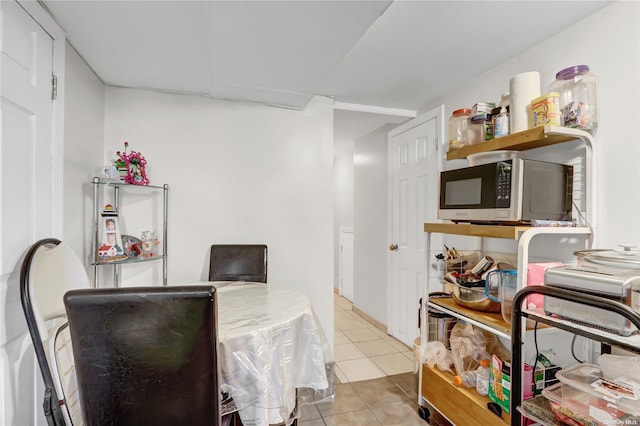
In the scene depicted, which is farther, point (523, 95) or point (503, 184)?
point (523, 95)

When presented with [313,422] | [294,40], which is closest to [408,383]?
[313,422]

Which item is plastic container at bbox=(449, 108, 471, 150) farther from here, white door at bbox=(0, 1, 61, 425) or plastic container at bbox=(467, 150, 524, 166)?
white door at bbox=(0, 1, 61, 425)

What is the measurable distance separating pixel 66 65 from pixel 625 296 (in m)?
2.62

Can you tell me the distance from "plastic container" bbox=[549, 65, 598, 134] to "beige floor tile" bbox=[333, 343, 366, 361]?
239 cm

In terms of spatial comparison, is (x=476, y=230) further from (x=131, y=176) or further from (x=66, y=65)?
(x=66, y=65)

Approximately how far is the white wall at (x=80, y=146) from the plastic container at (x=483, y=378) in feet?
7.70

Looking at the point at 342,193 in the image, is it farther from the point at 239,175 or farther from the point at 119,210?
the point at 119,210

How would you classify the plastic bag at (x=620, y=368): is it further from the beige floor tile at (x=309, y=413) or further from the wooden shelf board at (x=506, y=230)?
the beige floor tile at (x=309, y=413)

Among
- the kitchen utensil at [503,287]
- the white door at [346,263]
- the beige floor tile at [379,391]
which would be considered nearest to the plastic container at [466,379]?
the kitchen utensil at [503,287]

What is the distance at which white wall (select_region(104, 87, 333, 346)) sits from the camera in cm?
240

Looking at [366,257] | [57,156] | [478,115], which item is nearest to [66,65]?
[57,156]

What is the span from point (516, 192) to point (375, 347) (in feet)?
7.18

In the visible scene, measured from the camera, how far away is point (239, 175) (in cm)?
258

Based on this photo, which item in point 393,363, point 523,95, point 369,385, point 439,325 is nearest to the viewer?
point 523,95
